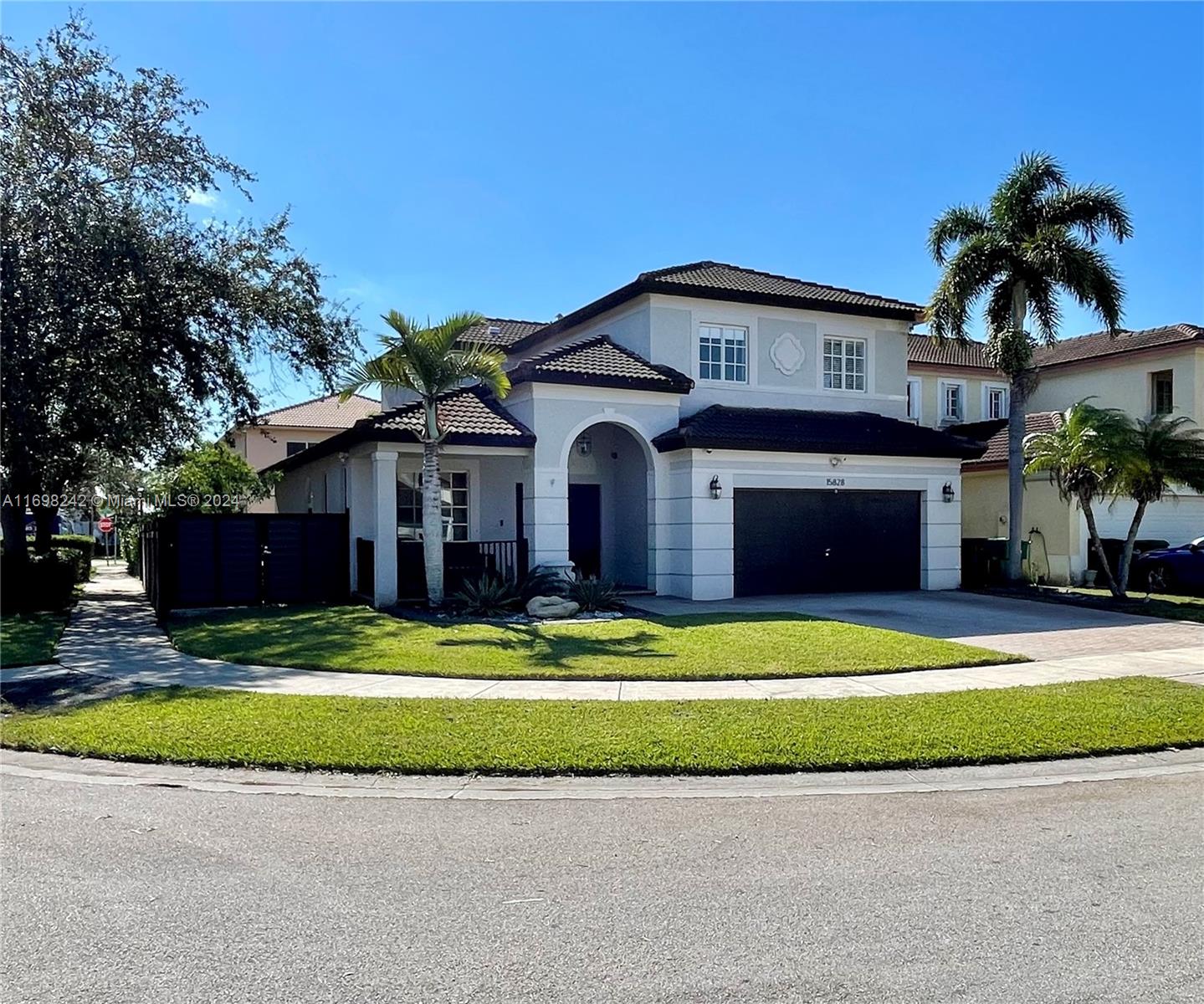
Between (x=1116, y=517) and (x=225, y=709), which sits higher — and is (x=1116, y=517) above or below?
above

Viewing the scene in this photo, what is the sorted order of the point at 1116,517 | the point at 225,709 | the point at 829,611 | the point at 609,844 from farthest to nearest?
the point at 1116,517 → the point at 829,611 → the point at 225,709 → the point at 609,844

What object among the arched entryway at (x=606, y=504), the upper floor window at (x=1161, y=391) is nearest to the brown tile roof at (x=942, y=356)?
the upper floor window at (x=1161, y=391)

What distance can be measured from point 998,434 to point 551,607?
16724mm

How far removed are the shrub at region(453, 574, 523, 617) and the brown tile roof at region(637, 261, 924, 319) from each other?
7.37 metres

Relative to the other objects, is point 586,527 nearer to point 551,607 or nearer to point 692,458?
point 692,458

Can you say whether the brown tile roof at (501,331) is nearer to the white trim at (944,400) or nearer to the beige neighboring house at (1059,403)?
the beige neighboring house at (1059,403)

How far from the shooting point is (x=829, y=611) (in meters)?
16.1

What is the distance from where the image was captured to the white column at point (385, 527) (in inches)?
668

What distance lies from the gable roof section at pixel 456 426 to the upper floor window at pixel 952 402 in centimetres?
1983

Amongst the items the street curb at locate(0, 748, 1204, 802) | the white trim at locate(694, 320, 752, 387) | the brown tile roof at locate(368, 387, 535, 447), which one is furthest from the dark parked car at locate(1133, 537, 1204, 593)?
the street curb at locate(0, 748, 1204, 802)

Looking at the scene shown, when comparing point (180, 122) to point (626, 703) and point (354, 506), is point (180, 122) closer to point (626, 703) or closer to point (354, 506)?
point (354, 506)

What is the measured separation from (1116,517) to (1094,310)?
654 centimetres

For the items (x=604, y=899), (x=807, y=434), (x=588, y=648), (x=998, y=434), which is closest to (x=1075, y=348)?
(x=998, y=434)

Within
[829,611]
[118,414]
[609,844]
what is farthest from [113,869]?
[118,414]
